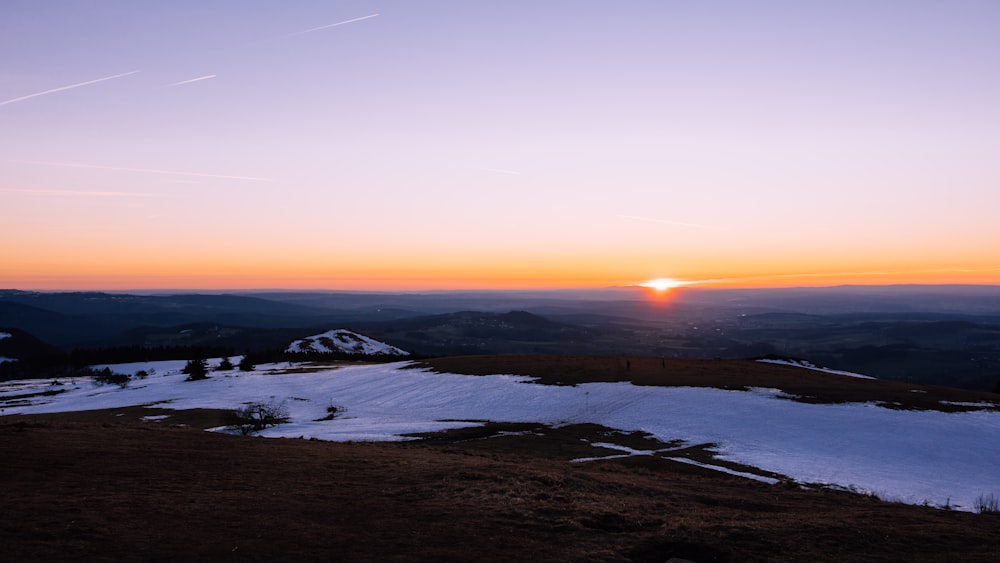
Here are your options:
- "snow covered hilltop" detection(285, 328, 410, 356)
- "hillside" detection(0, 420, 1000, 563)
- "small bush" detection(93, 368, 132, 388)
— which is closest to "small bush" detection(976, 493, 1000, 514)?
→ "hillside" detection(0, 420, 1000, 563)

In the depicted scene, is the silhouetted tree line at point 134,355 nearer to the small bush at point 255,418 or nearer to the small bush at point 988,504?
the small bush at point 255,418

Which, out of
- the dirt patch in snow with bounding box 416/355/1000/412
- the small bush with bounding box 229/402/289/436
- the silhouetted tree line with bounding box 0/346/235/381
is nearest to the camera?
the small bush with bounding box 229/402/289/436

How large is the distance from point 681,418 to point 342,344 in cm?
14201

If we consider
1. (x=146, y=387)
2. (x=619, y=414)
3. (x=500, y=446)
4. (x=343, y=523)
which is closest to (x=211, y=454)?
(x=343, y=523)

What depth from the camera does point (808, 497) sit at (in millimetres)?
24016

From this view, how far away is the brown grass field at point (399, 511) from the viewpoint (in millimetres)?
14680

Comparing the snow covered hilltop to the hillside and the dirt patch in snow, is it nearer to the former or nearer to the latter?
the dirt patch in snow

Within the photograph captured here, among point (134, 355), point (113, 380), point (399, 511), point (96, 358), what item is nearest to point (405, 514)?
point (399, 511)

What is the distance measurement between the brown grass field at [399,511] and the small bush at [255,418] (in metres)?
18.4

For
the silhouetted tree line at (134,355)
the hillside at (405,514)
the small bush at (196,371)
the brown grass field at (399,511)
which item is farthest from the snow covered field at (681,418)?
the silhouetted tree line at (134,355)

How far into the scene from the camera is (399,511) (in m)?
18.0

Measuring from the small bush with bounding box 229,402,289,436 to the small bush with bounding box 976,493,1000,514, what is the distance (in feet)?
141

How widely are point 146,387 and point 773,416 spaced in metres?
77.3

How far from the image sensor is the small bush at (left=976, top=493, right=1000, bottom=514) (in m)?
23.3
